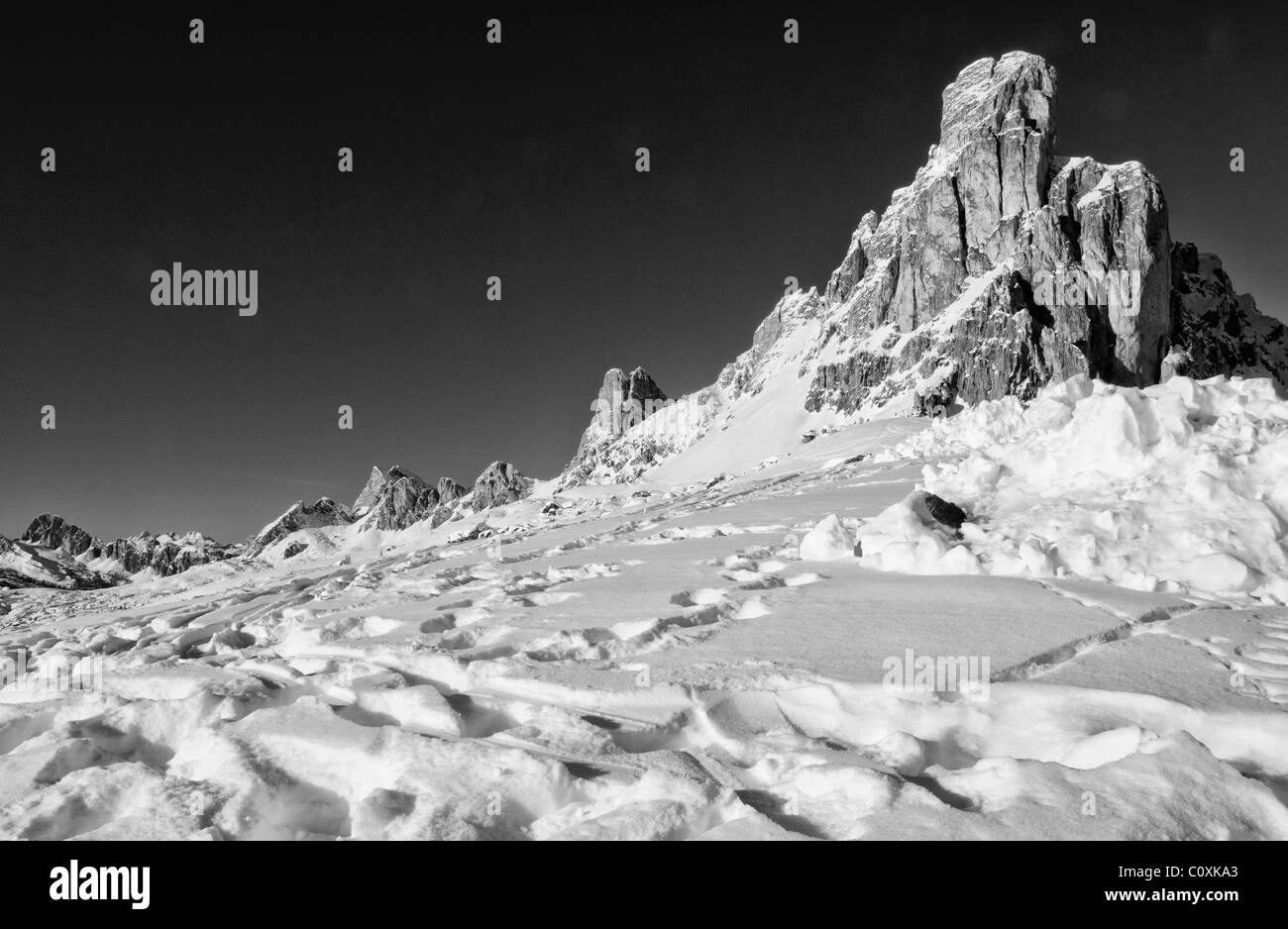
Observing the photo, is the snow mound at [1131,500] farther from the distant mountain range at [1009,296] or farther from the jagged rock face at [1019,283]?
the jagged rock face at [1019,283]

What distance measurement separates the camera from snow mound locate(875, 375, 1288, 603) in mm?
8828

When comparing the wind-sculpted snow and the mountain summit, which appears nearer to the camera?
the wind-sculpted snow

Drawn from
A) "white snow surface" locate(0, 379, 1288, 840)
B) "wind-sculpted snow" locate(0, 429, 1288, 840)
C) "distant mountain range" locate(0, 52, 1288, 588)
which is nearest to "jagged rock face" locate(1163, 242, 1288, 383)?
"distant mountain range" locate(0, 52, 1288, 588)

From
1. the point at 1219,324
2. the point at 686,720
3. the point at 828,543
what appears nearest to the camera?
the point at 686,720

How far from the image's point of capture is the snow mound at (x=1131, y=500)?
8.83m

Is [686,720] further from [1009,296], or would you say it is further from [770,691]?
[1009,296]

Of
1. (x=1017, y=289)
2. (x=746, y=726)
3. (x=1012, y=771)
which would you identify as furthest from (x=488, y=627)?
(x=1017, y=289)

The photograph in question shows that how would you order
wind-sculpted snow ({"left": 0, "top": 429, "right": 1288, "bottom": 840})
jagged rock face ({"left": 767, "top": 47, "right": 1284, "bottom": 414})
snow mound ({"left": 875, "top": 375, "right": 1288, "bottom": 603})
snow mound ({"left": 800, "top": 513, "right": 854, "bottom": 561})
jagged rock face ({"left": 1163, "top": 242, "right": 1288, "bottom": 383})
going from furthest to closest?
jagged rock face ({"left": 1163, "top": 242, "right": 1288, "bottom": 383}), jagged rock face ({"left": 767, "top": 47, "right": 1284, "bottom": 414}), snow mound ({"left": 800, "top": 513, "right": 854, "bottom": 561}), snow mound ({"left": 875, "top": 375, "right": 1288, "bottom": 603}), wind-sculpted snow ({"left": 0, "top": 429, "right": 1288, "bottom": 840})

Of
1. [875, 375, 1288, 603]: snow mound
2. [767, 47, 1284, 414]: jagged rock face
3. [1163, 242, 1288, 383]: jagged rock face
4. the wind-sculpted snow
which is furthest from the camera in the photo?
[1163, 242, 1288, 383]: jagged rock face

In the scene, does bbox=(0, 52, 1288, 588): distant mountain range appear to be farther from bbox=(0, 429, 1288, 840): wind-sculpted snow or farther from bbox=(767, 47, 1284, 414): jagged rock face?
bbox=(0, 429, 1288, 840): wind-sculpted snow

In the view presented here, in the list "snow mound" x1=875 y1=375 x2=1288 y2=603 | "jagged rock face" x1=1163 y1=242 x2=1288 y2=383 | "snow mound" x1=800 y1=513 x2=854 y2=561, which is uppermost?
"jagged rock face" x1=1163 y1=242 x2=1288 y2=383

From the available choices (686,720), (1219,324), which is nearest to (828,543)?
(686,720)

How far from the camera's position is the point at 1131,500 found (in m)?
10.2

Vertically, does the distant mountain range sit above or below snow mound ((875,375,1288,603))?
above
